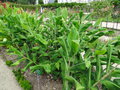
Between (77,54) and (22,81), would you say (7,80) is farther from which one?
(77,54)

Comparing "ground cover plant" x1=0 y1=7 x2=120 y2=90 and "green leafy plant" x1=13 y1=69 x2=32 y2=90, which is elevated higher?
"ground cover plant" x1=0 y1=7 x2=120 y2=90

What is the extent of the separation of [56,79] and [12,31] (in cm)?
99

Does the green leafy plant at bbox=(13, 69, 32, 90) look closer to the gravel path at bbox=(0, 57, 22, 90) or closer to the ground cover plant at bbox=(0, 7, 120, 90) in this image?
the gravel path at bbox=(0, 57, 22, 90)

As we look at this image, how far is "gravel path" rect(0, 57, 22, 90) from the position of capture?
1860 millimetres

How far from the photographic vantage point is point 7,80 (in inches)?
79.1

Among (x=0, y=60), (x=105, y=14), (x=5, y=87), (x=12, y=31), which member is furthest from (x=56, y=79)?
(x=105, y=14)

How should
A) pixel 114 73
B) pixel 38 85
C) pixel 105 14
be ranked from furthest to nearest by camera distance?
pixel 105 14 < pixel 38 85 < pixel 114 73

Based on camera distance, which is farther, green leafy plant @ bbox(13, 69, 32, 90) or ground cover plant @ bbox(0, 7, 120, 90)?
green leafy plant @ bbox(13, 69, 32, 90)

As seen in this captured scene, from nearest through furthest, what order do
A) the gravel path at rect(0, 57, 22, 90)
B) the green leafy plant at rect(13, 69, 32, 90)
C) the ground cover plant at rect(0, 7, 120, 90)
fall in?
the ground cover plant at rect(0, 7, 120, 90) < the green leafy plant at rect(13, 69, 32, 90) < the gravel path at rect(0, 57, 22, 90)

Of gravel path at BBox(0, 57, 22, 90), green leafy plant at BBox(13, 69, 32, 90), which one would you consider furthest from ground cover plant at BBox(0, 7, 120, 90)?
gravel path at BBox(0, 57, 22, 90)

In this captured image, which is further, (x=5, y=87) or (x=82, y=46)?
(x=5, y=87)

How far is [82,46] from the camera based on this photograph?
56.9 inches

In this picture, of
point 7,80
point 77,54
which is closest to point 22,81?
point 7,80

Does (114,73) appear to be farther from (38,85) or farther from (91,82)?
(38,85)
